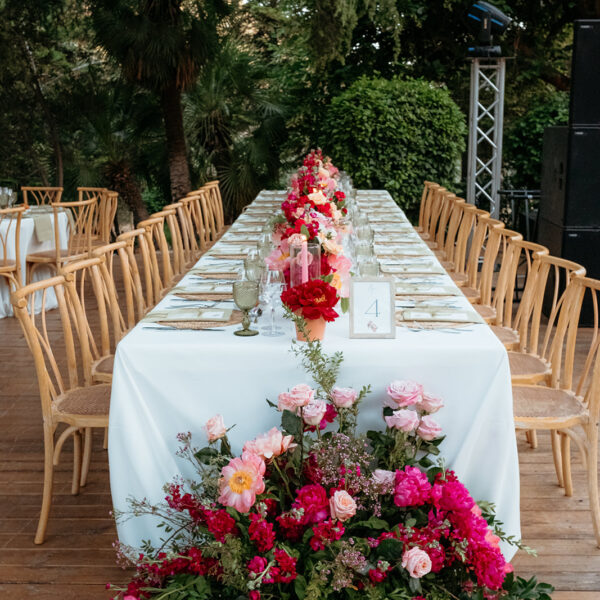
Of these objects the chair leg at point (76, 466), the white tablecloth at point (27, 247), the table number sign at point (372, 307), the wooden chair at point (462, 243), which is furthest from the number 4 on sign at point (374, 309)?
the white tablecloth at point (27, 247)

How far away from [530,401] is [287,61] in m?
9.32

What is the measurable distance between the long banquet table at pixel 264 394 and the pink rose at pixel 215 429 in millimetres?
197

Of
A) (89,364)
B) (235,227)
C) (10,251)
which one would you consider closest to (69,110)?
(10,251)

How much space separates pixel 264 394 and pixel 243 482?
376 millimetres

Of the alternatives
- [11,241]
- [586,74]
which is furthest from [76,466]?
[586,74]

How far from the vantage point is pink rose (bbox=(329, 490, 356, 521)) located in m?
2.06

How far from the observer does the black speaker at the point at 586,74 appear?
17.9 ft

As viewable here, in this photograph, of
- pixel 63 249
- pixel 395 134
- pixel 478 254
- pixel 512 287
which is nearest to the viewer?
pixel 512 287

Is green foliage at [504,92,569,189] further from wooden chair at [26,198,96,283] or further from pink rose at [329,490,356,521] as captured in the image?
pink rose at [329,490,356,521]

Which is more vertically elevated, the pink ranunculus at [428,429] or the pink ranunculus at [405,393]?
the pink ranunculus at [405,393]

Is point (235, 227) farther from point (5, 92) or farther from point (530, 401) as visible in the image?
point (5, 92)

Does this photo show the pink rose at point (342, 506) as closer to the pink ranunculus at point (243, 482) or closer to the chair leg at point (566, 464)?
the pink ranunculus at point (243, 482)

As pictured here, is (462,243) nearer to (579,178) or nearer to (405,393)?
(579,178)

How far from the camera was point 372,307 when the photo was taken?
2447 mm
